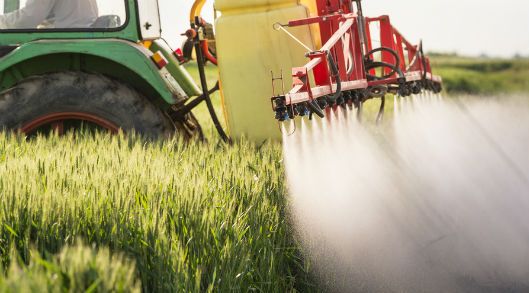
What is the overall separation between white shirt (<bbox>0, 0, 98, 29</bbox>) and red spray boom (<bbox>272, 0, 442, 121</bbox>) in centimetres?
135

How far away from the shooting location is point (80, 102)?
6.23 metres

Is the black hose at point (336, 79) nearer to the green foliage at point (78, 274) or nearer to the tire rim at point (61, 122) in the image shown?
the tire rim at point (61, 122)

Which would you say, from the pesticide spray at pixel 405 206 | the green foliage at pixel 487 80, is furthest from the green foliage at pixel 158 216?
the green foliage at pixel 487 80

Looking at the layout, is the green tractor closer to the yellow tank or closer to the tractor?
the tractor

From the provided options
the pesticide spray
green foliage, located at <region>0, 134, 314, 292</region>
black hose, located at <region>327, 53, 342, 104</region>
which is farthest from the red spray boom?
green foliage, located at <region>0, 134, 314, 292</region>

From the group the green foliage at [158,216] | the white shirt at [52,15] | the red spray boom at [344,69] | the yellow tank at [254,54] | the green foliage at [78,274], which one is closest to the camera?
the green foliage at [78,274]

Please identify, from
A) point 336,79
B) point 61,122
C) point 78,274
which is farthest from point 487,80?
point 78,274

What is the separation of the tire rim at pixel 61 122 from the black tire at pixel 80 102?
0.08 ft

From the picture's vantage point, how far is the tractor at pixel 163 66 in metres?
6.21

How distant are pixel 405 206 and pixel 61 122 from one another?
2378 millimetres

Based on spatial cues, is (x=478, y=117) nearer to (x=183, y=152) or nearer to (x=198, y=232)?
(x=183, y=152)

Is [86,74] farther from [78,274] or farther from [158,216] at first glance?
[78,274]

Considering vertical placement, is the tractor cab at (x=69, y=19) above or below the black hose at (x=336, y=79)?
above

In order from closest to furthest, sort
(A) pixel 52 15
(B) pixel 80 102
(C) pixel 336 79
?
1. (C) pixel 336 79
2. (B) pixel 80 102
3. (A) pixel 52 15
